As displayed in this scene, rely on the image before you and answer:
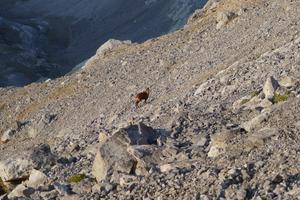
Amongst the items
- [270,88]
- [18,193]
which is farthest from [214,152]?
[18,193]

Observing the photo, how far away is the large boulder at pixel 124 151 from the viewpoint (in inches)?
687

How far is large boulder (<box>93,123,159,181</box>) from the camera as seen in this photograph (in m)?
17.4

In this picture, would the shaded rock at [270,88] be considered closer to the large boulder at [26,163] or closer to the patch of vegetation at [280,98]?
the patch of vegetation at [280,98]

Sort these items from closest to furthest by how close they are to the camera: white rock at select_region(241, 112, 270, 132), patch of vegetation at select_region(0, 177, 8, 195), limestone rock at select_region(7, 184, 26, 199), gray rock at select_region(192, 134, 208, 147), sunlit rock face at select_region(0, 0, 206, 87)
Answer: white rock at select_region(241, 112, 270, 132) → gray rock at select_region(192, 134, 208, 147) → limestone rock at select_region(7, 184, 26, 199) → patch of vegetation at select_region(0, 177, 8, 195) → sunlit rock face at select_region(0, 0, 206, 87)

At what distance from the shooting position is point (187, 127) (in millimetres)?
19125

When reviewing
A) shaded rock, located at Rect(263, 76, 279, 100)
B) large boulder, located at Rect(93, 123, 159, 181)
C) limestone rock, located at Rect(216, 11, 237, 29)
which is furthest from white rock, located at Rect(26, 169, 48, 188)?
limestone rock, located at Rect(216, 11, 237, 29)

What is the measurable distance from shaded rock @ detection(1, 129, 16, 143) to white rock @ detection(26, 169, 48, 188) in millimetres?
17957

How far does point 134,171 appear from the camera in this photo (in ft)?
56.7

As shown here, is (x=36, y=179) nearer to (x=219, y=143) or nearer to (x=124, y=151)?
(x=124, y=151)

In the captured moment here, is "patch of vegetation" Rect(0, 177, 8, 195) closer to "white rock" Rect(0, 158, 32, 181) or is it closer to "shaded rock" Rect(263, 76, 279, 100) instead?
"white rock" Rect(0, 158, 32, 181)

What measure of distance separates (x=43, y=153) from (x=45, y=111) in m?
17.4

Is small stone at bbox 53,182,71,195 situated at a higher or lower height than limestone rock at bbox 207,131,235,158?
higher

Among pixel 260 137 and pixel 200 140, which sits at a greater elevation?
pixel 200 140

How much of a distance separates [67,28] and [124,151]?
4072 inches
